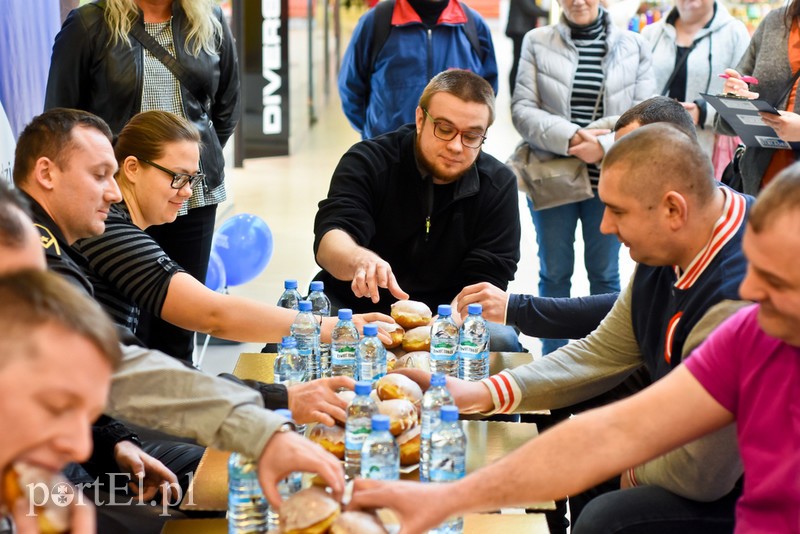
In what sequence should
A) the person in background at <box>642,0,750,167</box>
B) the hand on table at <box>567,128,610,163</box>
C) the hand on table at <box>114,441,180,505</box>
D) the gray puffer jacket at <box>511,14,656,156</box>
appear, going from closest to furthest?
the hand on table at <box>114,441,180,505</box>
the hand on table at <box>567,128,610,163</box>
the gray puffer jacket at <box>511,14,656,156</box>
the person in background at <box>642,0,750,167</box>

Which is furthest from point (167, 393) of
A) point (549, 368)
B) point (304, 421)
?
point (549, 368)

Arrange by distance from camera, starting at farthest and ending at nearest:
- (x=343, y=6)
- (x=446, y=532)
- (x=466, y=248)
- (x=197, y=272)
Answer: (x=343, y=6)
(x=197, y=272)
(x=466, y=248)
(x=446, y=532)

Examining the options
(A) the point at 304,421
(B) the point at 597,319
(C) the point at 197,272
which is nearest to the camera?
(A) the point at 304,421

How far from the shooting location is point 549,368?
282 centimetres

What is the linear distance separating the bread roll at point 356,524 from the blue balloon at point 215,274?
321 centimetres

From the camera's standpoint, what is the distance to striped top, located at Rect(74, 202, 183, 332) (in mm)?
3029

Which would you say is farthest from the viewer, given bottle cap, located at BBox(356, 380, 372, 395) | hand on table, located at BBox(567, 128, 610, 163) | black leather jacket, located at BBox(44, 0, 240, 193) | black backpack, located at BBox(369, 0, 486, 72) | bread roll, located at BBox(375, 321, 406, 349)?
black backpack, located at BBox(369, 0, 486, 72)

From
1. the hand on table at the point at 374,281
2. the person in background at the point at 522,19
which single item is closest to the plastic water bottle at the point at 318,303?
the hand on table at the point at 374,281

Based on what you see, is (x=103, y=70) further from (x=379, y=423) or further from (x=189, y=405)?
(x=379, y=423)

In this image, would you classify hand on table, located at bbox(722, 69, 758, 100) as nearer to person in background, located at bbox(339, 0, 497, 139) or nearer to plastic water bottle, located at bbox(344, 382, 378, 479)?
person in background, located at bbox(339, 0, 497, 139)

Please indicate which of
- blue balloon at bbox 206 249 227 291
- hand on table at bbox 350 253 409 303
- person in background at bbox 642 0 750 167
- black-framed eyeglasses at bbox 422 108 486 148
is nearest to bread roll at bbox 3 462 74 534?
hand on table at bbox 350 253 409 303

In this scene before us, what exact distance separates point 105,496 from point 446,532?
0.99m

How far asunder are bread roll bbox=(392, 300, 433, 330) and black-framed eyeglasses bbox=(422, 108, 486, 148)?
0.80 metres

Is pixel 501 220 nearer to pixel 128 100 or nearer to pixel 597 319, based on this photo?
pixel 597 319
